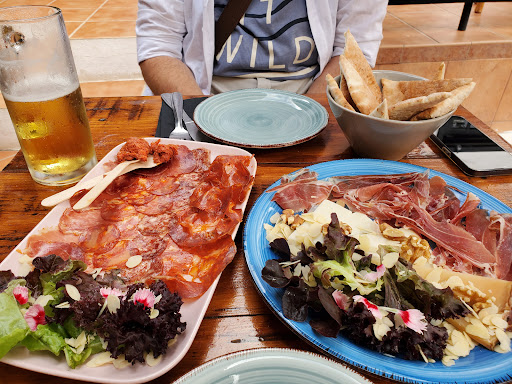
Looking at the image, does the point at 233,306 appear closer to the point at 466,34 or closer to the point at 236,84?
the point at 236,84

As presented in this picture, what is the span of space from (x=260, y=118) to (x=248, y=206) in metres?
0.43

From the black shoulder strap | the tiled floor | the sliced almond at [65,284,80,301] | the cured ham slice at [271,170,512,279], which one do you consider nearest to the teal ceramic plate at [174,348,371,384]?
the sliced almond at [65,284,80,301]

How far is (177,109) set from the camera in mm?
1289

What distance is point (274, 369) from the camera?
0.43m

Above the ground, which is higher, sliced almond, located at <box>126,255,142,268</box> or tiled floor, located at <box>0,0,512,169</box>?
sliced almond, located at <box>126,255,142,268</box>

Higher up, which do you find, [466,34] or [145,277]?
[145,277]

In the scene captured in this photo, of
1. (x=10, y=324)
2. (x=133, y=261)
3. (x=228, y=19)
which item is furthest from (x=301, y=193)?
(x=228, y=19)

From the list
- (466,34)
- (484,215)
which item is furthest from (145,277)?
(466,34)

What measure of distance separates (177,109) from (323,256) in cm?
84

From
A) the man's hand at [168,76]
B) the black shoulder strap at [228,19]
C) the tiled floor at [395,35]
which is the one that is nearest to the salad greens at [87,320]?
the man's hand at [168,76]

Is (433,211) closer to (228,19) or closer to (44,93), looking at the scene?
(44,93)

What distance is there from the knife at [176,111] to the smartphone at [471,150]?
83 centimetres

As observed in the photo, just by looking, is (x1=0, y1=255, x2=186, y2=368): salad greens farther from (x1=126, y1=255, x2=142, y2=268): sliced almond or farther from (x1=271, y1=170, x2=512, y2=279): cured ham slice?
(x1=271, y1=170, x2=512, y2=279): cured ham slice

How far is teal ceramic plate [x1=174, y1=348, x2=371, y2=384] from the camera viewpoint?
0.41 meters
